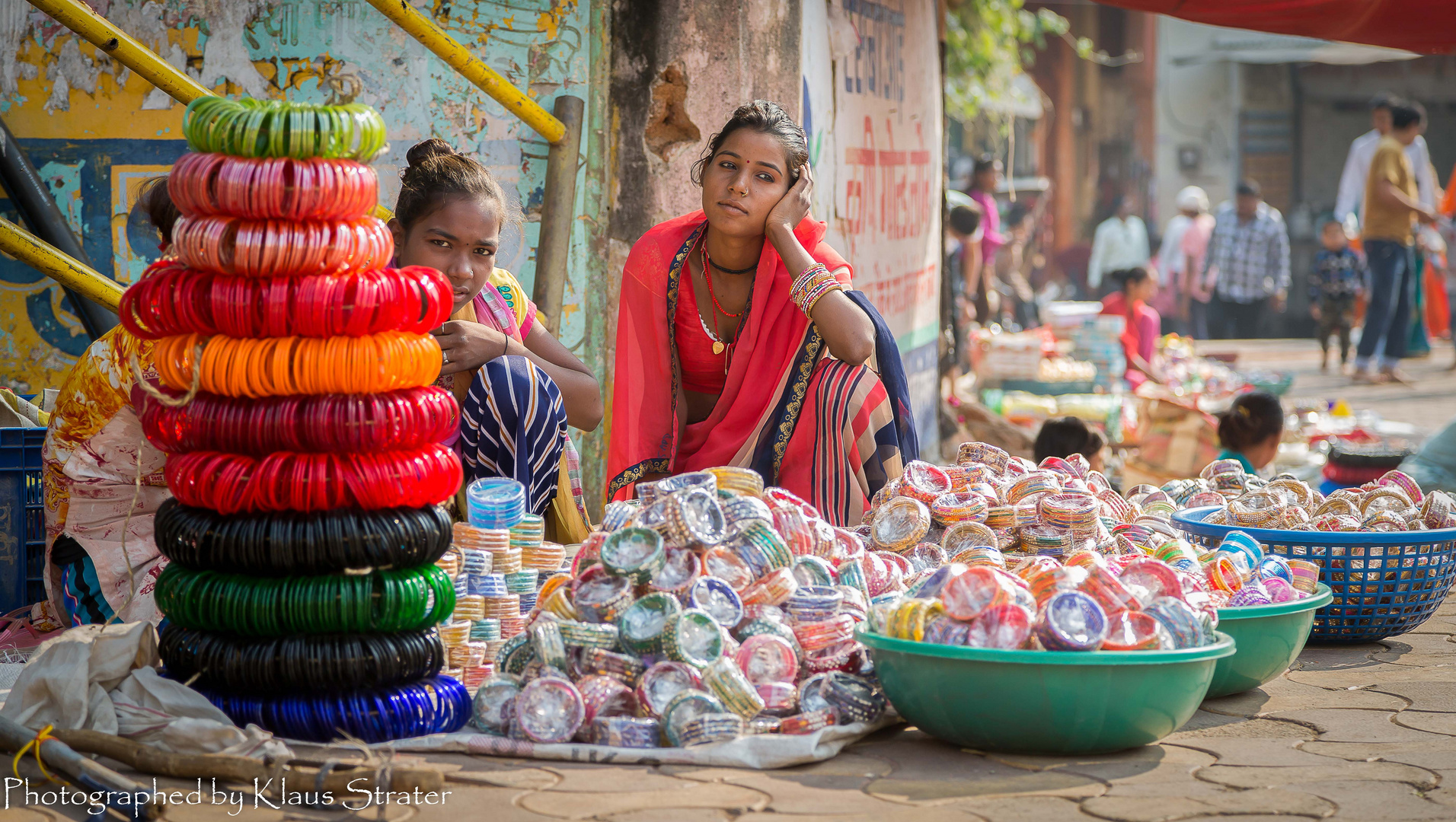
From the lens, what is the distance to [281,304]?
2469 millimetres

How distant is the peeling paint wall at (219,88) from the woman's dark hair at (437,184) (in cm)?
140

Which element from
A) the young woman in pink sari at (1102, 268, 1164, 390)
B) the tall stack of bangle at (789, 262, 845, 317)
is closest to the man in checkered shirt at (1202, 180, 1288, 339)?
the young woman in pink sari at (1102, 268, 1164, 390)

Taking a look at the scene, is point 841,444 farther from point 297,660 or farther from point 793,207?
point 297,660

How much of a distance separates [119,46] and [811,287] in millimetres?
2229

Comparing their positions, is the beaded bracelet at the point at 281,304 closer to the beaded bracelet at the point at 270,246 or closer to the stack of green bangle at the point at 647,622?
the beaded bracelet at the point at 270,246

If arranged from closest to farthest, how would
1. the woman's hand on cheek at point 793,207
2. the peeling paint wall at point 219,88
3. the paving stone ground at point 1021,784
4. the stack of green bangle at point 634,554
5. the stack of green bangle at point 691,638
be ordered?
1. the paving stone ground at point 1021,784
2. the stack of green bangle at point 691,638
3. the stack of green bangle at point 634,554
4. the woman's hand on cheek at point 793,207
5. the peeling paint wall at point 219,88

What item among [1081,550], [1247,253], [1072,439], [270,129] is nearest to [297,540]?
[270,129]

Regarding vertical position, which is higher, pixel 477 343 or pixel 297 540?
pixel 477 343

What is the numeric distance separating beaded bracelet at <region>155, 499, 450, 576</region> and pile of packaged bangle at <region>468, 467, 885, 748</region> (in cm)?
37

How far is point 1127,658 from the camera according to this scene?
2506 millimetres

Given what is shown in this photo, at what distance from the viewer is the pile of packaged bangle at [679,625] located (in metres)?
2.65

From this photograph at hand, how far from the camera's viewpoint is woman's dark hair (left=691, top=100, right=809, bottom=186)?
414cm

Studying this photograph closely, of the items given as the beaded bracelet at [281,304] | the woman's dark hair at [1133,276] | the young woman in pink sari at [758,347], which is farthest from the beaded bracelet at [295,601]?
the woman's dark hair at [1133,276]

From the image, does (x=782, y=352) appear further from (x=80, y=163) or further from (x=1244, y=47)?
(x=1244, y=47)
